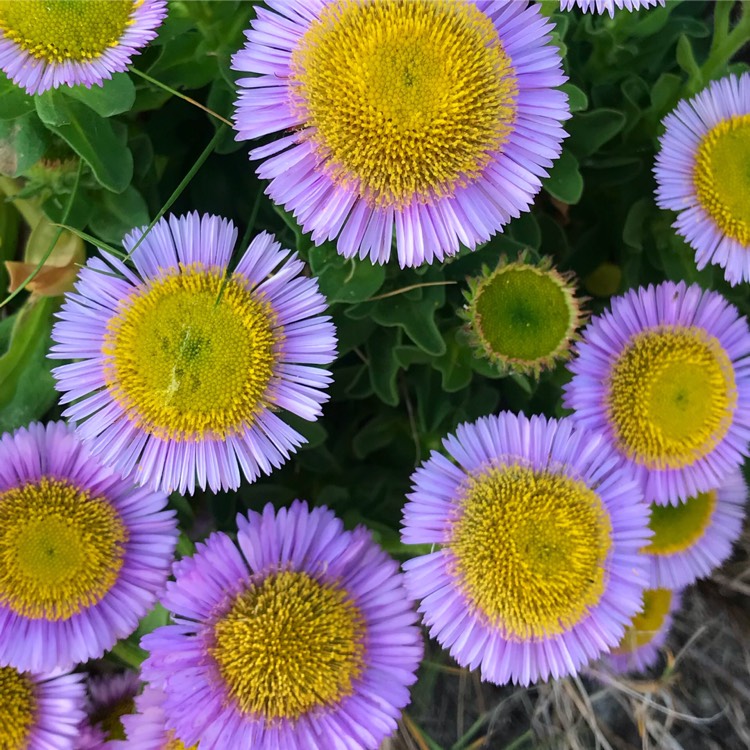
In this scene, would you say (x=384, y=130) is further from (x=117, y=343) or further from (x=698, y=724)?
(x=698, y=724)

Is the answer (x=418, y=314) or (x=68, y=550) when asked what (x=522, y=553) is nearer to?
(x=418, y=314)

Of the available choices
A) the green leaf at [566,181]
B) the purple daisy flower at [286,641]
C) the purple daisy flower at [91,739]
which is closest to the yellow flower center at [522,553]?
the purple daisy flower at [286,641]

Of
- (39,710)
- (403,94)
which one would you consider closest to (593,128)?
(403,94)

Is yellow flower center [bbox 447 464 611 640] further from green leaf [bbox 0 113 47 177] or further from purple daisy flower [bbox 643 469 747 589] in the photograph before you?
green leaf [bbox 0 113 47 177]

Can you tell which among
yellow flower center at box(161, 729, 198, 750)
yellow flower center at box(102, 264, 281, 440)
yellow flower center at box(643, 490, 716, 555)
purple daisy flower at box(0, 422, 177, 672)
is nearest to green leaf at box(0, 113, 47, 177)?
yellow flower center at box(102, 264, 281, 440)

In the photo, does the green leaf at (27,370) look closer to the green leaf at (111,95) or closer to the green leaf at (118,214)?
the green leaf at (118,214)

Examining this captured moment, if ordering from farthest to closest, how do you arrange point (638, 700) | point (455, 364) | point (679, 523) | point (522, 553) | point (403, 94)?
point (638, 700) → point (679, 523) → point (455, 364) → point (522, 553) → point (403, 94)
